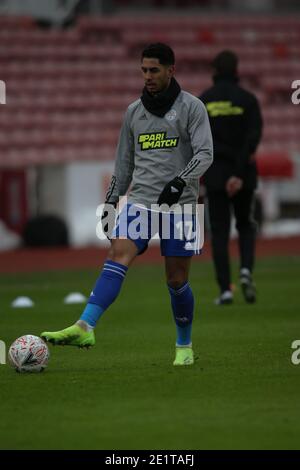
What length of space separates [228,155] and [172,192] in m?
5.09

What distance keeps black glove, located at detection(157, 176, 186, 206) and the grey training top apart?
0.12m

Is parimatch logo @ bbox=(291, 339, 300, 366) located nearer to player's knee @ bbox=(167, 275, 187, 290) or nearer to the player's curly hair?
player's knee @ bbox=(167, 275, 187, 290)

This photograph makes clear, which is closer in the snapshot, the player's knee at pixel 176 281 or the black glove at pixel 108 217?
the player's knee at pixel 176 281

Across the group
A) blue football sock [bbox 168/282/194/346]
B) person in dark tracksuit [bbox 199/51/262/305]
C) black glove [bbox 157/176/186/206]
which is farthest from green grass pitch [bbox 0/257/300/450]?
black glove [bbox 157/176/186/206]

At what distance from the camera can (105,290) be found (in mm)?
8383

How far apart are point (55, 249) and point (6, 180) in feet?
6.47

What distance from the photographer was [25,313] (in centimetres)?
1335

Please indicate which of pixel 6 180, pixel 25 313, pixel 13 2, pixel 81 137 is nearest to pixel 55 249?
pixel 6 180

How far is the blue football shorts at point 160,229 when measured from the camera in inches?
333

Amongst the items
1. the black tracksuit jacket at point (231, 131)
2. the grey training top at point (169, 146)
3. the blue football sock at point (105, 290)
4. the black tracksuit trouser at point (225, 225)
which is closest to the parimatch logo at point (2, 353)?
the blue football sock at point (105, 290)

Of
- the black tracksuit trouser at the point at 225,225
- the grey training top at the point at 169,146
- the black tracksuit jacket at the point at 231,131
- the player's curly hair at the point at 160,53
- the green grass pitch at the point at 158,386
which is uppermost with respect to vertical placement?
the black tracksuit jacket at the point at 231,131

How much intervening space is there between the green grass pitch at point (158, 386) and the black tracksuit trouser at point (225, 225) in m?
0.45

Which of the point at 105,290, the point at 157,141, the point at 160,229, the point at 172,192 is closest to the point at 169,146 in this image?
the point at 157,141

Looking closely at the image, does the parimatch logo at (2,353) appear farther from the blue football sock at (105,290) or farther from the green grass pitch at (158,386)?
the blue football sock at (105,290)
